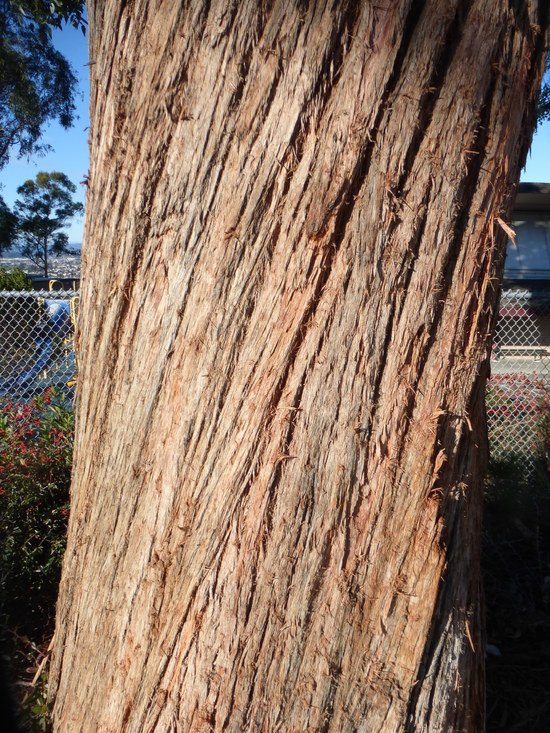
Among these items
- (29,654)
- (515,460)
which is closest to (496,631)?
(515,460)

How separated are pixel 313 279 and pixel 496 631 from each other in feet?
11.7

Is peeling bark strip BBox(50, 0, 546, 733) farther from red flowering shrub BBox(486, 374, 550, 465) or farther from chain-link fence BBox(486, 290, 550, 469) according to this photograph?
red flowering shrub BBox(486, 374, 550, 465)

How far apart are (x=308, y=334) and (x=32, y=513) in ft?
10.6

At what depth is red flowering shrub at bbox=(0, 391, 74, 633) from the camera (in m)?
3.69

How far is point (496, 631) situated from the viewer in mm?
3967

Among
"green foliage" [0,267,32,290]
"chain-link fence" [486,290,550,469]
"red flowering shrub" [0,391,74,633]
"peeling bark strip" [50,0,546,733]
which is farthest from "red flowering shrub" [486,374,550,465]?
"green foliage" [0,267,32,290]

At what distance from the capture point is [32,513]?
390cm

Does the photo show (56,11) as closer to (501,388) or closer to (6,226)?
(501,388)

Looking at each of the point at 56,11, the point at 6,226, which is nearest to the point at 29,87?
the point at 6,226

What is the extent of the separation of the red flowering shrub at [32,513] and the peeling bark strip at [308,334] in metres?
2.59

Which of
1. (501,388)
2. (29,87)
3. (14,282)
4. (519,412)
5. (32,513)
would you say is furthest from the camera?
(29,87)

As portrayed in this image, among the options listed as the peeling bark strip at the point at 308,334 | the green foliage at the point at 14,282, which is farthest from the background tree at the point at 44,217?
the peeling bark strip at the point at 308,334

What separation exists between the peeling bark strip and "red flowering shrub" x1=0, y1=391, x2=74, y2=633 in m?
2.59

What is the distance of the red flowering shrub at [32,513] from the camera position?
12.1ft
